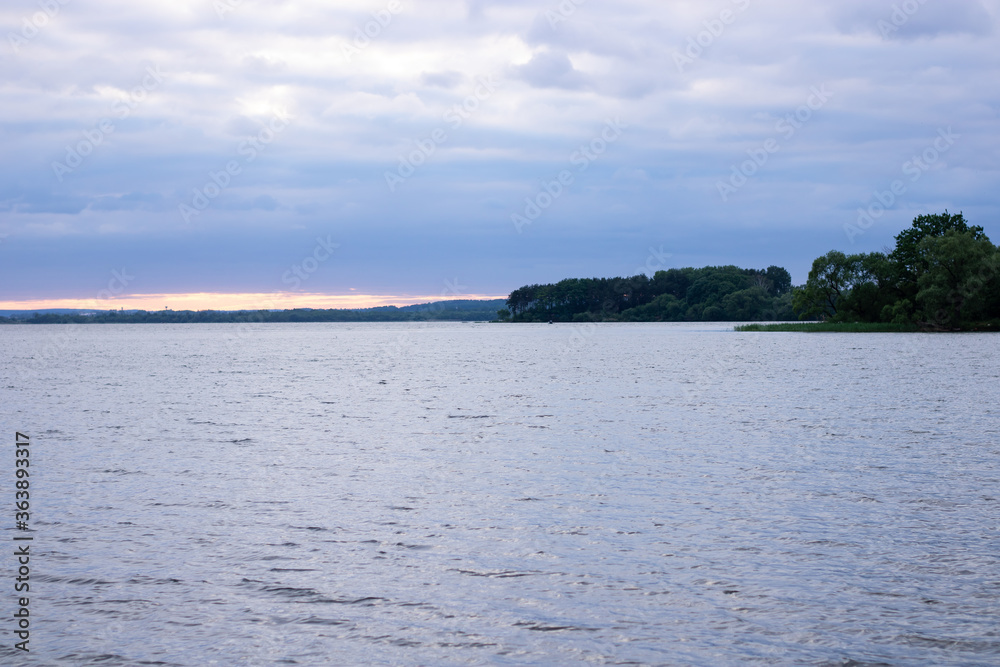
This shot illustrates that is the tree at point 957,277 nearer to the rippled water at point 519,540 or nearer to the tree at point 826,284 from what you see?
the tree at point 826,284

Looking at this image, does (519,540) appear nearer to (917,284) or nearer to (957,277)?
(957,277)

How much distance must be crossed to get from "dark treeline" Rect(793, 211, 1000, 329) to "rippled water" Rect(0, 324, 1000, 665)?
10138cm

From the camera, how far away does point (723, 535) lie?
16.5m

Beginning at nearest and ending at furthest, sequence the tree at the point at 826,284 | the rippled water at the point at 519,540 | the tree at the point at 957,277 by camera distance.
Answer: the rippled water at the point at 519,540 < the tree at the point at 957,277 < the tree at the point at 826,284

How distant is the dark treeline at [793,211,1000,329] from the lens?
126688mm

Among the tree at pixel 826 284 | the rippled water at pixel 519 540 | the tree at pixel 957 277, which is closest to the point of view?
the rippled water at pixel 519 540

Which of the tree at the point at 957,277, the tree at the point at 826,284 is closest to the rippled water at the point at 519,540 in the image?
the tree at the point at 957,277

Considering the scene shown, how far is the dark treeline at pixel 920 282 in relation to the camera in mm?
126688

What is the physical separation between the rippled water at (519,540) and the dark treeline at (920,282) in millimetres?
101382

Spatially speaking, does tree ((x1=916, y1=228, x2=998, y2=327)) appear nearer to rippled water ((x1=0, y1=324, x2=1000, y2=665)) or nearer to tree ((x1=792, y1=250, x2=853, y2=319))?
tree ((x1=792, y1=250, x2=853, y2=319))

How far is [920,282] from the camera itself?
130125 mm

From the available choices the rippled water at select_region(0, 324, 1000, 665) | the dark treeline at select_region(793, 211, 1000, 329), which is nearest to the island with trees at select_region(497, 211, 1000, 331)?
the dark treeline at select_region(793, 211, 1000, 329)

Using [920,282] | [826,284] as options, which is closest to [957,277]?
[920,282]

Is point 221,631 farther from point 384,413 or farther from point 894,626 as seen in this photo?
point 384,413
